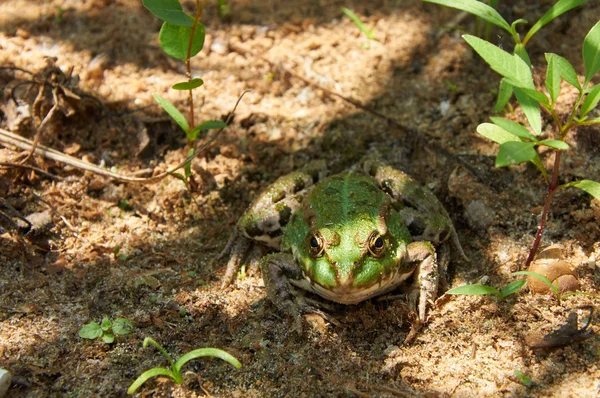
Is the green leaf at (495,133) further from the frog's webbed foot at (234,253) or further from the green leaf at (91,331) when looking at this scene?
the green leaf at (91,331)

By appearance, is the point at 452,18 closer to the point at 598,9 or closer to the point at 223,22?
the point at 598,9

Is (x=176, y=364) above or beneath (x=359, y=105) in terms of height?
beneath

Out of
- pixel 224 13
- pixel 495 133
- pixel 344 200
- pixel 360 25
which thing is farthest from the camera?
pixel 224 13

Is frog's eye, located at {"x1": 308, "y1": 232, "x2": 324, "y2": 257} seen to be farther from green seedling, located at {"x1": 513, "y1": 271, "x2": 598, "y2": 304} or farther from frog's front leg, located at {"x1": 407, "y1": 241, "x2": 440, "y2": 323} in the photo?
green seedling, located at {"x1": 513, "y1": 271, "x2": 598, "y2": 304}

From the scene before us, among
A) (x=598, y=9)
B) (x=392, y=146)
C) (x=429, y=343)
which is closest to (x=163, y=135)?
(x=392, y=146)

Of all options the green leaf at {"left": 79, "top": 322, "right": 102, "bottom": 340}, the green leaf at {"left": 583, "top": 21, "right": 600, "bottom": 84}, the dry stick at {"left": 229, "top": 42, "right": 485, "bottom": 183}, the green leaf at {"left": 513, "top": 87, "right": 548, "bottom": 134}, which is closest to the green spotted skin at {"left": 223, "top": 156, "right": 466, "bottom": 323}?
the dry stick at {"left": 229, "top": 42, "right": 485, "bottom": 183}

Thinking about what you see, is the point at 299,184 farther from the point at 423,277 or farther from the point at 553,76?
the point at 553,76

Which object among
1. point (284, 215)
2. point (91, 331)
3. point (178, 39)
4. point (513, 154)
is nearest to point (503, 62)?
point (513, 154)
